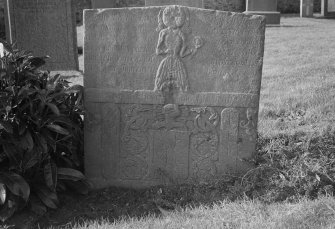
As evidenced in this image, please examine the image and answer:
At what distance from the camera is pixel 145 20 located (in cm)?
355

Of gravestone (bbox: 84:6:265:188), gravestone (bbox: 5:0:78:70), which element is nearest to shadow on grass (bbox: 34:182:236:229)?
gravestone (bbox: 84:6:265:188)

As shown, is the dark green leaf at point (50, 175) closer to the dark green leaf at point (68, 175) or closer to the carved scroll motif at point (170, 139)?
the dark green leaf at point (68, 175)

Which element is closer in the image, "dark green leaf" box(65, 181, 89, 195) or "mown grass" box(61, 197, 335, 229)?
"mown grass" box(61, 197, 335, 229)

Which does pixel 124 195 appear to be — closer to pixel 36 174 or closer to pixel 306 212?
pixel 36 174

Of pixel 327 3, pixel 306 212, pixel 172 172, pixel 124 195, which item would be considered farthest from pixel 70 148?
pixel 327 3

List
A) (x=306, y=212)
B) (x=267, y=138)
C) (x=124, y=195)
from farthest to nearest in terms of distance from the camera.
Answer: (x=267, y=138), (x=124, y=195), (x=306, y=212)

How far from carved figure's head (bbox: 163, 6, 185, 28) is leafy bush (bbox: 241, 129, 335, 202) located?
4.29ft

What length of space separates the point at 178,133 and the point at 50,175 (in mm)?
1108

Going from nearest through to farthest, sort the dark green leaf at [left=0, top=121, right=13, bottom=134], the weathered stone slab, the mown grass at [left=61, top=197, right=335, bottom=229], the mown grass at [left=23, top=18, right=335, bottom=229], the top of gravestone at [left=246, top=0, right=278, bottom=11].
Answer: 1. the mown grass at [left=61, top=197, right=335, bottom=229]
2. the mown grass at [left=23, top=18, right=335, bottom=229]
3. the dark green leaf at [left=0, top=121, right=13, bottom=134]
4. the top of gravestone at [left=246, top=0, right=278, bottom=11]
5. the weathered stone slab

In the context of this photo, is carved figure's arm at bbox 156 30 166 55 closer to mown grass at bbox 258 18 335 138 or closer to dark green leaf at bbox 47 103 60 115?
dark green leaf at bbox 47 103 60 115

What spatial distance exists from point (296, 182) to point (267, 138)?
0.86 metres

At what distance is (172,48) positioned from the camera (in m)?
3.54

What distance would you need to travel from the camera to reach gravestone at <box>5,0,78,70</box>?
27.0 ft

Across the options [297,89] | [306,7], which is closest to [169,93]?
[297,89]
